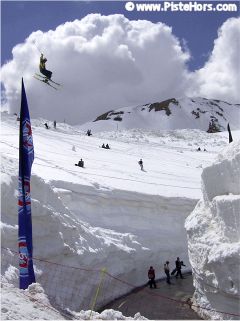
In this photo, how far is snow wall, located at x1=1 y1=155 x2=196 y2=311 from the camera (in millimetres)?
12891

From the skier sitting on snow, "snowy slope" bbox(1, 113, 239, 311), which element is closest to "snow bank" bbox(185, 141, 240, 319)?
"snowy slope" bbox(1, 113, 239, 311)

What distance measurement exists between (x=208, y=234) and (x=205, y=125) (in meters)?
122

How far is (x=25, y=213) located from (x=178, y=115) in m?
130

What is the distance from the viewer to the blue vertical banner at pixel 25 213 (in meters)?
9.97

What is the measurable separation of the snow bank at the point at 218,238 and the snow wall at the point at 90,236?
3401mm

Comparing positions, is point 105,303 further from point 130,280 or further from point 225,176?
point 225,176

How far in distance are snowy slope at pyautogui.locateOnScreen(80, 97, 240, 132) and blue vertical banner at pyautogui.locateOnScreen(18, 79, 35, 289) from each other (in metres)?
109

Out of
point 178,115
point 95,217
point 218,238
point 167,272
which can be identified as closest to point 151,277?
point 167,272

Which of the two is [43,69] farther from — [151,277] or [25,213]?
[151,277]

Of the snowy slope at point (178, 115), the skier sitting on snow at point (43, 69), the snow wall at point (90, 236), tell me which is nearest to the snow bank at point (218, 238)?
the snow wall at point (90, 236)

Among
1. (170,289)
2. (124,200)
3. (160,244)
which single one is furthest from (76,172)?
(170,289)

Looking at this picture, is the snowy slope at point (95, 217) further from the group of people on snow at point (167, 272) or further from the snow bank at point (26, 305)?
the snow bank at point (26, 305)

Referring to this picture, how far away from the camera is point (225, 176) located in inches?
523

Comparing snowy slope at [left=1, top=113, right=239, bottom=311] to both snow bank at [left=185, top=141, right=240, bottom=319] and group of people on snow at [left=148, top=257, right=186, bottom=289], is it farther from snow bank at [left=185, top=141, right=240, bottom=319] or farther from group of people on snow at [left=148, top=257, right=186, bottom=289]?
snow bank at [left=185, top=141, right=240, bottom=319]
